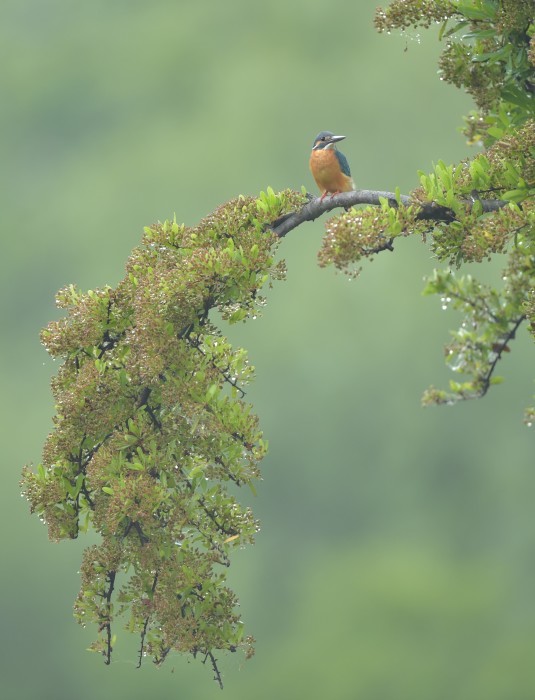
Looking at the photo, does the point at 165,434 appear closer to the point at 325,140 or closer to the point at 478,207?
the point at 478,207

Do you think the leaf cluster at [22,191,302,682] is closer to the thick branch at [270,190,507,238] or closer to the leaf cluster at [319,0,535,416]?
the thick branch at [270,190,507,238]

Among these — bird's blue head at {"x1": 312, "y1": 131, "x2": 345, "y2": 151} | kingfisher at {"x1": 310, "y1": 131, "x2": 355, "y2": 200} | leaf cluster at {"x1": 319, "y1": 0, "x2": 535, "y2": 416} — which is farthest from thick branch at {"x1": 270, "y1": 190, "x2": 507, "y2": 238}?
bird's blue head at {"x1": 312, "y1": 131, "x2": 345, "y2": 151}

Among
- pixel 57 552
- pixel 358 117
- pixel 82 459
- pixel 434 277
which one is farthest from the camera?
pixel 358 117

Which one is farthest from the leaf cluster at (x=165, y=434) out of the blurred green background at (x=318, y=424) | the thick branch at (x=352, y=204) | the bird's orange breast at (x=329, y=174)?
the blurred green background at (x=318, y=424)

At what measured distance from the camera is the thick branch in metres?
7.01

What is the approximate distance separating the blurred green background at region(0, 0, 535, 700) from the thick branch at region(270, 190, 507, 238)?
84.3ft

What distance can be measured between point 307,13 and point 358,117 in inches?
324

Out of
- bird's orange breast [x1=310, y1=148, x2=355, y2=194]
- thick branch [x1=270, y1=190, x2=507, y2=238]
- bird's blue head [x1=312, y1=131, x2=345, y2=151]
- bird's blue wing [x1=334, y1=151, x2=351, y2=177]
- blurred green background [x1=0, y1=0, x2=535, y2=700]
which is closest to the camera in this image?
thick branch [x1=270, y1=190, x2=507, y2=238]

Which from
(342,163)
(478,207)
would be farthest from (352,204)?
(342,163)

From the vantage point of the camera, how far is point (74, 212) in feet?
128

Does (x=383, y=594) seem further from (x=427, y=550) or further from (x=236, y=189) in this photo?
(x=236, y=189)

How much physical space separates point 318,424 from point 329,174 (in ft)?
93.4

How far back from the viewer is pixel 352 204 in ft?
24.9

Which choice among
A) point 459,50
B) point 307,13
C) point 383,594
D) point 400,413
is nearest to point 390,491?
point 400,413
